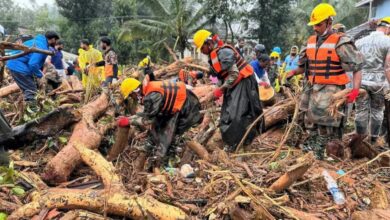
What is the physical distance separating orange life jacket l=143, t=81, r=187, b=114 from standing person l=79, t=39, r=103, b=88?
228 cm

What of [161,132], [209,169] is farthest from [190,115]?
[209,169]

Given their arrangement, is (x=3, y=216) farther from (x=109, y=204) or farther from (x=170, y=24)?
(x=170, y=24)

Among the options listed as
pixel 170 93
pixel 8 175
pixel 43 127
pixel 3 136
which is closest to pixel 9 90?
pixel 43 127

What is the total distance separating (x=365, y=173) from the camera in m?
4.39

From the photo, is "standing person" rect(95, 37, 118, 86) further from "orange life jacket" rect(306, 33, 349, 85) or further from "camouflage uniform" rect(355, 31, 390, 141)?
"camouflage uniform" rect(355, 31, 390, 141)

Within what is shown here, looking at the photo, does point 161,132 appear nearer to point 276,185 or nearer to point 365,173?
point 276,185

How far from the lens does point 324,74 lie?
440cm

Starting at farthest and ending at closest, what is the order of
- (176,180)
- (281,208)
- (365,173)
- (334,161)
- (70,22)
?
(70,22) → (334,161) → (365,173) → (176,180) → (281,208)

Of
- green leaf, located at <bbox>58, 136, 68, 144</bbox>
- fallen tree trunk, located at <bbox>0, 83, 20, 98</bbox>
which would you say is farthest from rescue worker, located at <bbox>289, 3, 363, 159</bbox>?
fallen tree trunk, located at <bbox>0, 83, 20, 98</bbox>

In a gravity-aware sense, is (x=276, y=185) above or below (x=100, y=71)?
below

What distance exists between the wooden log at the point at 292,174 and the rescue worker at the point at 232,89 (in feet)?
4.59

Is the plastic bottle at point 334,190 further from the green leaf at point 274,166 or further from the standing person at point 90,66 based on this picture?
the standing person at point 90,66

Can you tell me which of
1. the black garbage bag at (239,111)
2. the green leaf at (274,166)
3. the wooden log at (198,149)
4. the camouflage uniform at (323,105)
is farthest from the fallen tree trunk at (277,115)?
the green leaf at (274,166)

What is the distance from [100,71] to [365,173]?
4689mm
